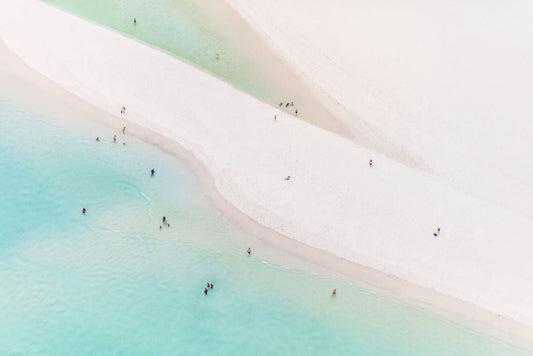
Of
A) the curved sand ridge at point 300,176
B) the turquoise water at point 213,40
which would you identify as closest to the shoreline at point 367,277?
the curved sand ridge at point 300,176

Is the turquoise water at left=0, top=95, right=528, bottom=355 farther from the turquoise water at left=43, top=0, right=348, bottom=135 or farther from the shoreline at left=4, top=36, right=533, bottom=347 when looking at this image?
the turquoise water at left=43, top=0, right=348, bottom=135

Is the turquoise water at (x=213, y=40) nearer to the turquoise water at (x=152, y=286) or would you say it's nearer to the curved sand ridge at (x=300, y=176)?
the curved sand ridge at (x=300, y=176)

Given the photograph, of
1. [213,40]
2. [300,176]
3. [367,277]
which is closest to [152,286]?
[300,176]

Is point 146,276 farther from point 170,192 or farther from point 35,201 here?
point 35,201

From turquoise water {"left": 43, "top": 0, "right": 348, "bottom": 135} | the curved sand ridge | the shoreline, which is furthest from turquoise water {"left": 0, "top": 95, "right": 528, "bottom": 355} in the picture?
turquoise water {"left": 43, "top": 0, "right": 348, "bottom": 135}

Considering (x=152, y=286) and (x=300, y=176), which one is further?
(x=300, y=176)

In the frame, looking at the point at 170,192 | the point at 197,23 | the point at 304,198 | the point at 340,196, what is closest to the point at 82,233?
the point at 170,192

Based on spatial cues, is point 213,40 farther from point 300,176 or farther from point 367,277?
point 367,277
